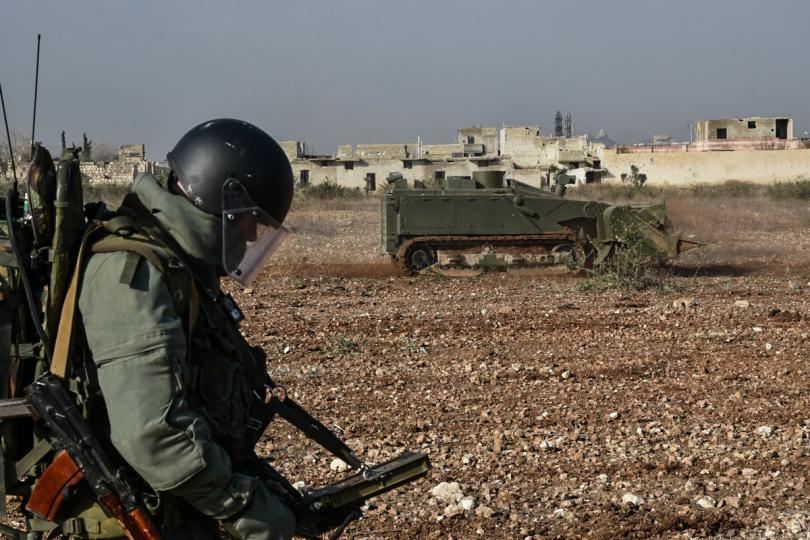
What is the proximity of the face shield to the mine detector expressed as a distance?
1522cm

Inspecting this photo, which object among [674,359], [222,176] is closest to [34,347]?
[222,176]

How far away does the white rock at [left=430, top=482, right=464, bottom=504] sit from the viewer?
232 inches

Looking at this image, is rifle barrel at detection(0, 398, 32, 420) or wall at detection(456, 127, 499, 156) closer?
rifle barrel at detection(0, 398, 32, 420)

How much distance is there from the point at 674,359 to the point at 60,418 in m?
7.77

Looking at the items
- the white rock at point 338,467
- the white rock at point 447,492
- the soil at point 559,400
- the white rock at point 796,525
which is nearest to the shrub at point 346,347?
the soil at point 559,400

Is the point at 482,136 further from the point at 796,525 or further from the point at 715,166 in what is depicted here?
the point at 796,525

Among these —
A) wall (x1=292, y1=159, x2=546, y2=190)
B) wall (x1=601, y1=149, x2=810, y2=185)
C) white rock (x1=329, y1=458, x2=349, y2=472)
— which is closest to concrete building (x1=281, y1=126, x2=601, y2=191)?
wall (x1=292, y1=159, x2=546, y2=190)

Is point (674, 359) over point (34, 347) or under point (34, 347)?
under

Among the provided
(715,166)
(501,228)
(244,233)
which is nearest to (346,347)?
(244,233)

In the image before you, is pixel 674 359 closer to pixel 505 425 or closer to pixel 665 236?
pixel 505 425

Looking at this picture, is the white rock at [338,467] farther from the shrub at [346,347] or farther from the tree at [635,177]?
the tree at [635,177]

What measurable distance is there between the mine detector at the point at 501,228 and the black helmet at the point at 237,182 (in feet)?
49.9

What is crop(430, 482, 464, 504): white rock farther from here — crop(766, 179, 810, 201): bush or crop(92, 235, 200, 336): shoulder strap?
crop(766, 179, 810, 201): bush

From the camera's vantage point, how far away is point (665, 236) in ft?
59.8
